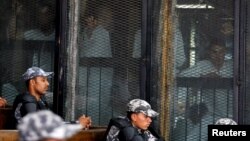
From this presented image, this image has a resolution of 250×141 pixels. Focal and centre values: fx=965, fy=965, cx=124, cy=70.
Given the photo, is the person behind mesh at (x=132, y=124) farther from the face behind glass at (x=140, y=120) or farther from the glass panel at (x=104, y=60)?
the glass panel at (x=104, y=60)

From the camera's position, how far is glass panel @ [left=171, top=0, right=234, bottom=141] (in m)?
10.6

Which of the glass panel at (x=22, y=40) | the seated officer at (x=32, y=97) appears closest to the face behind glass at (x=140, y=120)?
the seated officer at (x=32, y=97)

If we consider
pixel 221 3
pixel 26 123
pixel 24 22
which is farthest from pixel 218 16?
pixel 26 123

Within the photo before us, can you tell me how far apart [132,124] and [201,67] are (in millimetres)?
1686

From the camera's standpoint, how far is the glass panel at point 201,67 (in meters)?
10.6

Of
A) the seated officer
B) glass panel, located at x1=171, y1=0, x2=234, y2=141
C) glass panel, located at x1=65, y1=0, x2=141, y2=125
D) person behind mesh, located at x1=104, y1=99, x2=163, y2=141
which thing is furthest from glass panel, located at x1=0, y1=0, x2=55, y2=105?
person behind mesh, located at x1=104, y1=99, x2=163, y2=141

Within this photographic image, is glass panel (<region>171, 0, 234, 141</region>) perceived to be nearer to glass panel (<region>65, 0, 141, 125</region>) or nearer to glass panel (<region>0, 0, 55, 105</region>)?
glass panel (<region>65, 0, 141, 125</region>)

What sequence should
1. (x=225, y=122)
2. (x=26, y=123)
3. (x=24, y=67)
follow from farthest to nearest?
(x=24, y=67) → (x=225, y=122) → (x=26, y=123)

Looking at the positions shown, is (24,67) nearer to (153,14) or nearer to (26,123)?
(153,14)

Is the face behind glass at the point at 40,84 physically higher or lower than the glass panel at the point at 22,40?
lower

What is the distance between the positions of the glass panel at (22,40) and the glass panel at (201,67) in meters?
1.42

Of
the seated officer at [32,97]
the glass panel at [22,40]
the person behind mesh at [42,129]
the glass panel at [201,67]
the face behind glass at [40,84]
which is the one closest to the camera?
the person behind mesh at [42,129]

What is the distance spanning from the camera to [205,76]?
10570 millimetres

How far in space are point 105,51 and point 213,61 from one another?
1.19 metres
